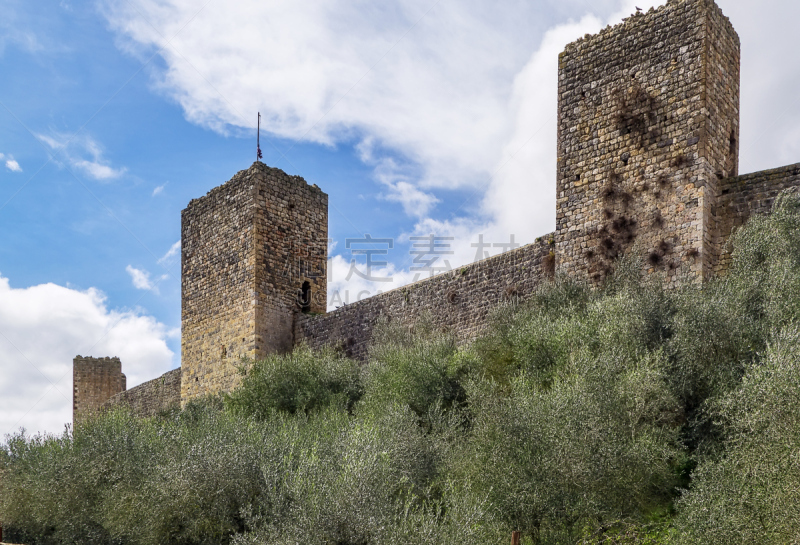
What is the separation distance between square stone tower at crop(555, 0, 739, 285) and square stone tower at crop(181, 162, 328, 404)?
24.4ft

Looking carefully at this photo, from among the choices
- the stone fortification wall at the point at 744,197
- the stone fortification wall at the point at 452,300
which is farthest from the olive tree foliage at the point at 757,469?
the stone fortification wall at the point at 452,300

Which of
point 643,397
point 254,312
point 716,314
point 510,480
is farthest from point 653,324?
point 254,312

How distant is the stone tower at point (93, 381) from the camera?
28.7m

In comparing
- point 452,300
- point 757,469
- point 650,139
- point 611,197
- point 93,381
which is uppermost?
point 650,139

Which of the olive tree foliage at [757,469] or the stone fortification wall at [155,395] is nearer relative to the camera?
the olive tree foliage at [757,469]

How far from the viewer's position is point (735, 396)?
10.1 metres

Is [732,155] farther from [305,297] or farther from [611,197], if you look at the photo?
[305,297]

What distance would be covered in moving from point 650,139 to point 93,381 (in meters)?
21.6

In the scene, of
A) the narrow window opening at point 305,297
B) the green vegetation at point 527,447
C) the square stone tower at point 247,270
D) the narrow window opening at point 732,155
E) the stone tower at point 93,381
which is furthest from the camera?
the stone tower at point 93,381

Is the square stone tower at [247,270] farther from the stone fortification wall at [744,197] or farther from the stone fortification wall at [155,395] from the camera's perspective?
the stone fortification wall at [744,197]

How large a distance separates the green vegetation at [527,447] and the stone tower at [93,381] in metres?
13.4

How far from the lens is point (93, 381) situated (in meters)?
28.9

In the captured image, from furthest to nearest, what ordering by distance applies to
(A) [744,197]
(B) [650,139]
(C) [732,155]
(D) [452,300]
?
(D) [452,300] < (C) [732,155] < (B) [650,139] < (A) [744,197]

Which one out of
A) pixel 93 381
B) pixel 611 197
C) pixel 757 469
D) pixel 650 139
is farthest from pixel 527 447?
pixel 93 381
